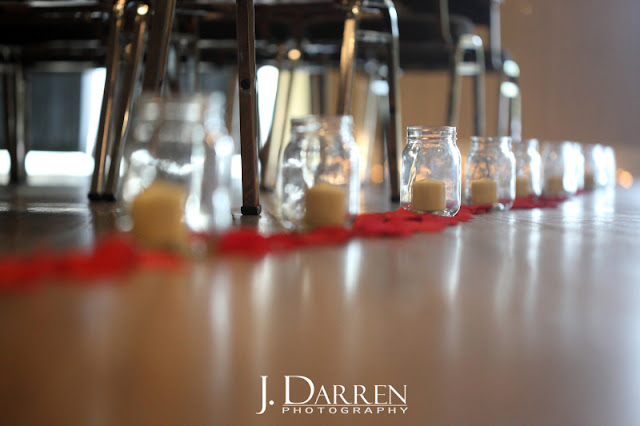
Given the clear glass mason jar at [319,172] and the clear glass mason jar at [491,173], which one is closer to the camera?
the clear glass mason jar at [319,172]

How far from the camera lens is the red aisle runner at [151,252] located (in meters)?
0.60

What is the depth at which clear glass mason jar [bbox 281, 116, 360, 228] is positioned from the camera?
3.09 ft

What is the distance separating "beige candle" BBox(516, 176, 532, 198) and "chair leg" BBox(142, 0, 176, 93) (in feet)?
3.07

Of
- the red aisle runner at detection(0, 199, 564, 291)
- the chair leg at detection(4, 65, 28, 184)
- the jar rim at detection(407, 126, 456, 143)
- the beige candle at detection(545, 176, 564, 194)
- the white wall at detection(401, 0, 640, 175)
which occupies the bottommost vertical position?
the red aisle runner at detection(0, 199, 564, 291)

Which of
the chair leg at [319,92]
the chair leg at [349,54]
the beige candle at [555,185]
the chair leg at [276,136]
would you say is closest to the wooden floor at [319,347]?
the chair leg at [349,54]

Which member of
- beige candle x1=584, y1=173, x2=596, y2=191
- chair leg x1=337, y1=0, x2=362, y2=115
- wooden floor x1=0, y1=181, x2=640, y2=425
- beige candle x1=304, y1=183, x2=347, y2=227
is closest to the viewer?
wooden floor x1=0, y1=181, x2=640, y2=425

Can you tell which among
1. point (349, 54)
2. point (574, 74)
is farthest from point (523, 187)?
point (574, 74)

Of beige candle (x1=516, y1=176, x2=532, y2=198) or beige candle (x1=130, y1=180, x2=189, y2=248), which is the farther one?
beige candle (x1=516, y1=176, x2=532, y2=198)

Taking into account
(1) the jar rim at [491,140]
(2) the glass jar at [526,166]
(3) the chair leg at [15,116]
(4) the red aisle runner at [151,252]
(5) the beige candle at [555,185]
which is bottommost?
(4) the red aisle runner at [151,252]

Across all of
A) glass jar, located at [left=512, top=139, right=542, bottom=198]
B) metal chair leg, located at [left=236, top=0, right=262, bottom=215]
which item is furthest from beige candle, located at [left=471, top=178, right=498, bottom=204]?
metal chair leg, located at [left=236, top=0, right=262, bottom=215]

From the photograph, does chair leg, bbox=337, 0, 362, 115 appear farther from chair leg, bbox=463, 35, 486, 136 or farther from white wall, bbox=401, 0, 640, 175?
white wall, bbox=401, 0, 640, 175

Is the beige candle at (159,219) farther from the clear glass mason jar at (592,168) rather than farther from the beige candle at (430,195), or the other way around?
the clear glass mason jar at (592,168)

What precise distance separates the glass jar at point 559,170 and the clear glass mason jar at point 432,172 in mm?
793

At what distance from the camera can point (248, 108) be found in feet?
3.86
